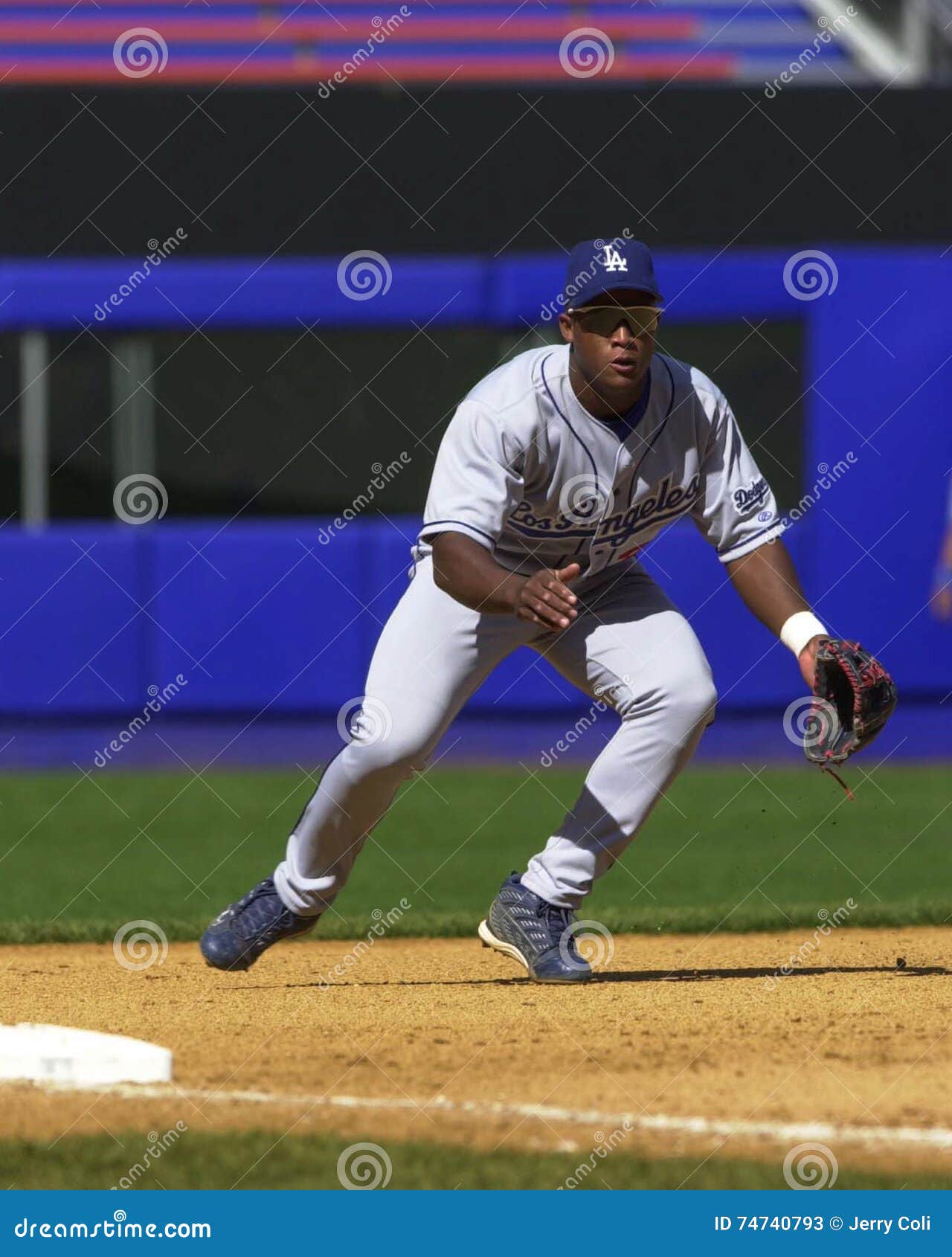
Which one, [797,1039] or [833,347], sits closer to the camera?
[797,1039]

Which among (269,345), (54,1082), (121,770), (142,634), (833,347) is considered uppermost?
(833,347)

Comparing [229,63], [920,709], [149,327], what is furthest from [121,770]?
[229,63]

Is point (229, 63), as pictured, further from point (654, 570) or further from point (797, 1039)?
point (797, 1039)

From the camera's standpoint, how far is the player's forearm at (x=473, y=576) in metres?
4.54

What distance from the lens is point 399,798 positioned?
10.6 metres

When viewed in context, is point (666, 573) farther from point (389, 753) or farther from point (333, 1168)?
point (333, 1168)

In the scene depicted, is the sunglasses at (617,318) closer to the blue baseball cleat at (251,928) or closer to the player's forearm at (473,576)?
the player's forearm at (473,576)

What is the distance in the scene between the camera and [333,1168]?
343 centimetres

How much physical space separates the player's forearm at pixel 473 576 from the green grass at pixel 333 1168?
1.41 metres

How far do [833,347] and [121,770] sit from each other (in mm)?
5056

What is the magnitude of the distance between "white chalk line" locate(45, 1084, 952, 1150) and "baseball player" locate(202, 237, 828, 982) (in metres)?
1.16

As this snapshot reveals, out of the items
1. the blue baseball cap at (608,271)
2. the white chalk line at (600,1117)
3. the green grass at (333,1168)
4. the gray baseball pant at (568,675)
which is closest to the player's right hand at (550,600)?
the gray baseball pant at (568,675)

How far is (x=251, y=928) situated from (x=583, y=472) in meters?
1.55

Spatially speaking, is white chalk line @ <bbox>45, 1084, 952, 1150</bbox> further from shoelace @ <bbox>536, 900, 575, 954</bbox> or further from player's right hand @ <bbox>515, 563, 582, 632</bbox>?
shoelace @ <bbox>536, 900, 575, 954</bbox>
